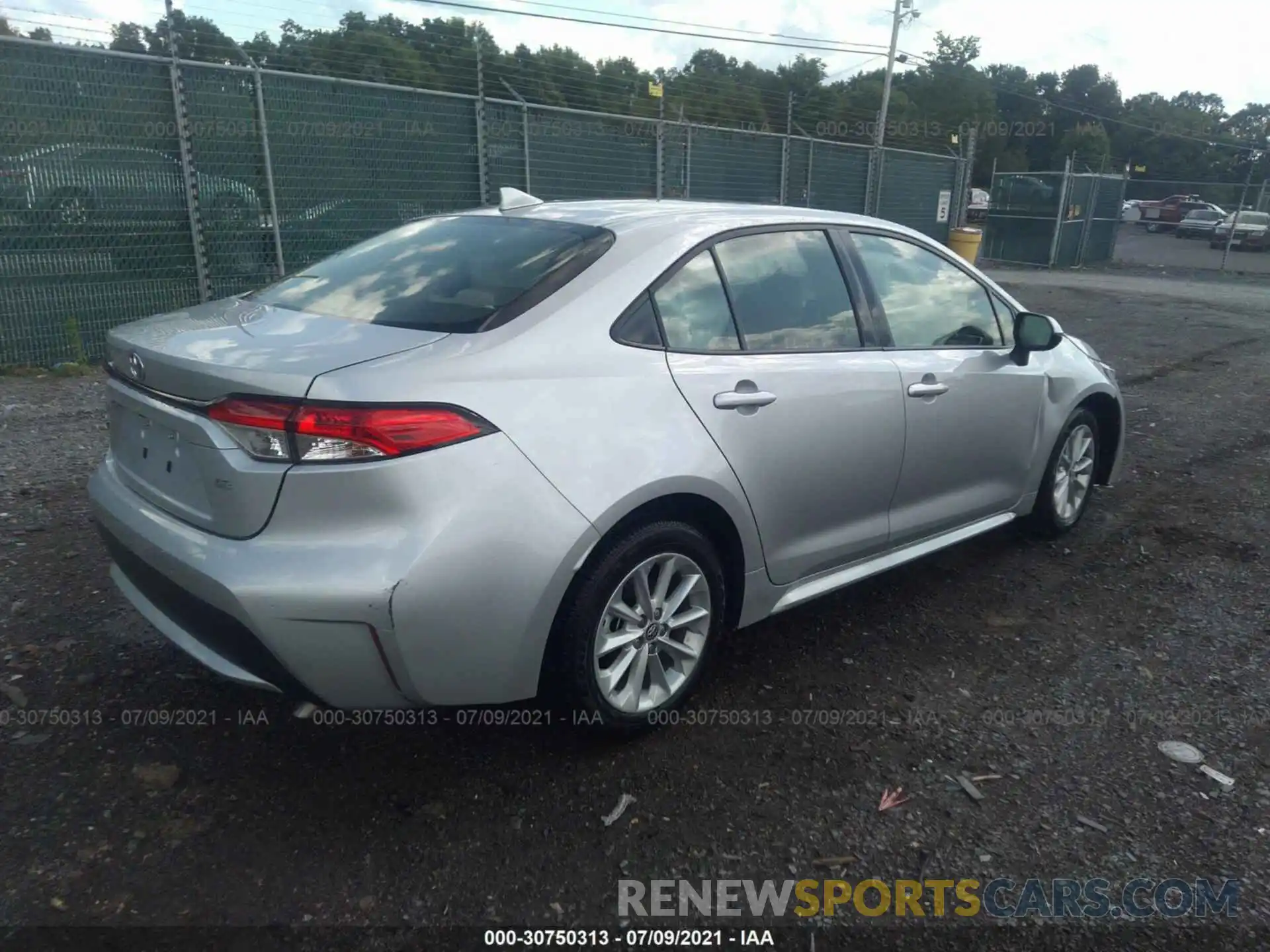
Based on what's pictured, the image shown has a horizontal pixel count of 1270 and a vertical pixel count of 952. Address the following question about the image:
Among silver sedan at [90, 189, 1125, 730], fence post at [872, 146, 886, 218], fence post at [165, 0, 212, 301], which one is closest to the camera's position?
silver sedan at [90, 189, 1125, 730]

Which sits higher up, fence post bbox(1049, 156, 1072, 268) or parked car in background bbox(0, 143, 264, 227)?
parked car in background bbox(0, 143, 264, 227)

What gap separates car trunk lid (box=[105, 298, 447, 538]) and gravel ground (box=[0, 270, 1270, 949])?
81 centimetres

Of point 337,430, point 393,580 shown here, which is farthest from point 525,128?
point 393,580

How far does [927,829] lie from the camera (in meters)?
2.65

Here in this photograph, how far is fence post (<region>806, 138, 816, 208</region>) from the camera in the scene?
49.4 feet

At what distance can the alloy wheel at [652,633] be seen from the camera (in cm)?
279

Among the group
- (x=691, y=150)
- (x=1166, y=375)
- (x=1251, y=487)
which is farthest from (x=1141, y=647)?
(x=691, y=150)

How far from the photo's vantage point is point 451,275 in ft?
9.89

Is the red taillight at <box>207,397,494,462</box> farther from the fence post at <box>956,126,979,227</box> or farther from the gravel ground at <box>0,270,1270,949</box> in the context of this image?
the fence post at <box>956,126,979,227</box>

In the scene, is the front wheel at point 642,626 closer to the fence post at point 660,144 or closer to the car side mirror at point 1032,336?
the car side mirror at point 1032,336

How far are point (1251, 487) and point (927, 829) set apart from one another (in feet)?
14.2

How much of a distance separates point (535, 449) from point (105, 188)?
22.5 ft

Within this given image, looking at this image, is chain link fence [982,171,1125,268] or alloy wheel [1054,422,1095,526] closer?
alloy wheel [1054,422,1095,526]

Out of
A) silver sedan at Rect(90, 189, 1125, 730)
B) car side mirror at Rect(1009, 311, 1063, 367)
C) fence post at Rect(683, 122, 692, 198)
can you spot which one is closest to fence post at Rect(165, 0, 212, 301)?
silver sedan at Rect(90, 189, 1125, 730)
